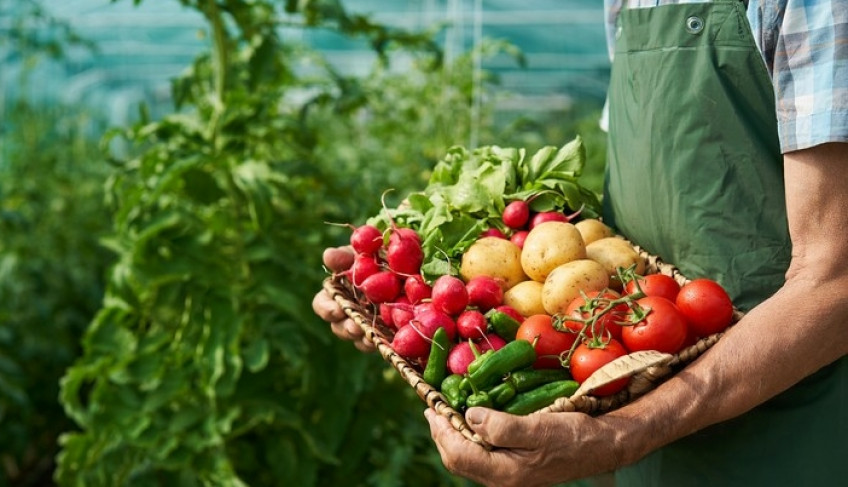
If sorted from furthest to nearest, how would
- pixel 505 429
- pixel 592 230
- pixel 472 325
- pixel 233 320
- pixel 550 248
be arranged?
pixel 233 320 → pixel 592 230 → pixel 550 248 → pixel 472 325 → pixel 505 429

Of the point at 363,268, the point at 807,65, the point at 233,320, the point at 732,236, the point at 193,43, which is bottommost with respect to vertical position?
the point at 193,43

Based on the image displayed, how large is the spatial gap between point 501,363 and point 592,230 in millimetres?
496

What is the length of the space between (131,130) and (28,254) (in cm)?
200

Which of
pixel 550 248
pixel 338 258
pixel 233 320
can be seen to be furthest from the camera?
pixel 233 320

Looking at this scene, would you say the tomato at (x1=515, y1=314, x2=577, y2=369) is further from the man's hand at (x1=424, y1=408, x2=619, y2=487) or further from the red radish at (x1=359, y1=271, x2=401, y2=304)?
the red radish at (x1=359, y1=271, x2=401, y2=304)

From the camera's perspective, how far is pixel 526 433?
1414 millimetres

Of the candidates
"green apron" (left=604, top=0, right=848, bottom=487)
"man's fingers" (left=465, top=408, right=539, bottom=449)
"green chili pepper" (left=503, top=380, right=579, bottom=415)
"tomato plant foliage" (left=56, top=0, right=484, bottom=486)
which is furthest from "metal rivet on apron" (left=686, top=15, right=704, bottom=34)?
"tomato plant foliage" (left=56, top=0, right=484, bottom=486)

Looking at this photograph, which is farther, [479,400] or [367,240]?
[367,240]

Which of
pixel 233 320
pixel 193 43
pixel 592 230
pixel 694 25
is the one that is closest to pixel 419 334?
pixel 592 230

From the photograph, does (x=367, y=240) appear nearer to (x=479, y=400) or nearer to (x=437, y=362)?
(x=437, y=362)

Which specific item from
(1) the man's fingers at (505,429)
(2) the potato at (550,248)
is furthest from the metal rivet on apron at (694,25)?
(1) the man's fingers at (505,429)

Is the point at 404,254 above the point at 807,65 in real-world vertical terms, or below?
below

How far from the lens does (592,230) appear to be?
77.8 inches

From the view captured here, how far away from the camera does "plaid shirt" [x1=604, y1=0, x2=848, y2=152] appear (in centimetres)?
141
